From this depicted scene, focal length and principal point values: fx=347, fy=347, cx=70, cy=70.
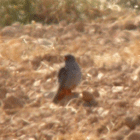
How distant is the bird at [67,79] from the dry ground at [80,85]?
8cm

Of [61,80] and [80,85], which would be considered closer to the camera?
[61,80]

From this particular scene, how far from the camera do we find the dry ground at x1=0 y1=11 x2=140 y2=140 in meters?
3.33

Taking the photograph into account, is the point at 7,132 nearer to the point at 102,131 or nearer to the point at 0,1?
the point at 102,131

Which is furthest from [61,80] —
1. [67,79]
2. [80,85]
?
[80,85]

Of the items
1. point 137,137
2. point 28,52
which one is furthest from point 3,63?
point 137,137

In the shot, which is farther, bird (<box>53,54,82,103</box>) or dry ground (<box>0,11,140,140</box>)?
bird (<box>53,54,82,103</box>)

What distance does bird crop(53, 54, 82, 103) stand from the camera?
3803 mm

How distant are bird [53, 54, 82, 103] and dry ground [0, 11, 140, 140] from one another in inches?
3.3

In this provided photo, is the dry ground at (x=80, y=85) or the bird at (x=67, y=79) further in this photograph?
the bird at (x=67, y=79)

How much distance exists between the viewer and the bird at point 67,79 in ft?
12.5

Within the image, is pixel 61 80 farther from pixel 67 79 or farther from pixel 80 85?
pixel 80 85

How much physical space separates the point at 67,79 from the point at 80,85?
346 millimetres

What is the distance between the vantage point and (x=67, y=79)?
382cm

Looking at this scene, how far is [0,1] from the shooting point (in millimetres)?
5852
